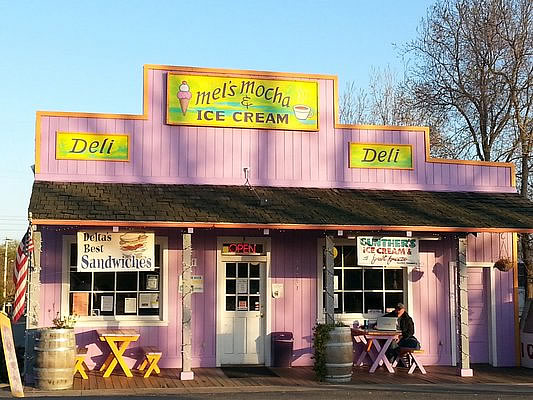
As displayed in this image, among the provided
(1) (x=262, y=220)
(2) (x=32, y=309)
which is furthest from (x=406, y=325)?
(2) (x=32, y=309)

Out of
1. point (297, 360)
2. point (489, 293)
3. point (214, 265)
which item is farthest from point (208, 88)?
point (489, 293)

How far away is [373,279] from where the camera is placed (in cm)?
1562

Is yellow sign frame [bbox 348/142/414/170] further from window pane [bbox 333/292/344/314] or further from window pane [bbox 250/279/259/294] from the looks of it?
window pane [bbox 250/279/259/294]

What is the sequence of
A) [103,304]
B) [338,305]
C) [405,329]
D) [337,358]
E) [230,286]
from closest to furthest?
1. [337,358]
2. [103,304]
3. [405,329]
4. [230,286]
5. [338,305]

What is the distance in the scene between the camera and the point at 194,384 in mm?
12633

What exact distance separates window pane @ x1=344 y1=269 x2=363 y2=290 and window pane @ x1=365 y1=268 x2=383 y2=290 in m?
0.13

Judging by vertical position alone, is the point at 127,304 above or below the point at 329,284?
below

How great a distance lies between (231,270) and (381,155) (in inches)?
154

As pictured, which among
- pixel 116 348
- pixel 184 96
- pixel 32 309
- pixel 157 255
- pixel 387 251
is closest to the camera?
pixel 32 309

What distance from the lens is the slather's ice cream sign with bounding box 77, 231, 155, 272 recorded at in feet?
43.5

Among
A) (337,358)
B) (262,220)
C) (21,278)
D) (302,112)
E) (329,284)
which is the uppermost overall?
(302,112)

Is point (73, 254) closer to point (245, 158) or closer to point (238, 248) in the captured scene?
point (238, 248)

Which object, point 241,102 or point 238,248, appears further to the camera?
point 241,102

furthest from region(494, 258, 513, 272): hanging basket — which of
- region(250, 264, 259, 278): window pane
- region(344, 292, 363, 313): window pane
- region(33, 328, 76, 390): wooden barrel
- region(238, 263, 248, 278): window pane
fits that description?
region(33, 328, 76, 390): wooden barrel
